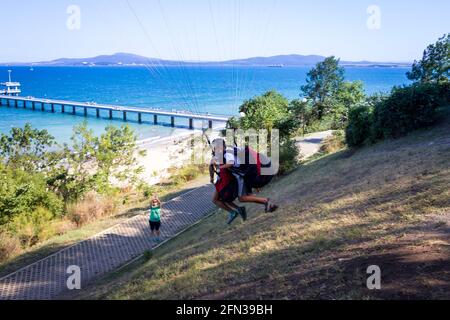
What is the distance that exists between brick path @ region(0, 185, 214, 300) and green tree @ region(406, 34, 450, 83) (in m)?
14.3

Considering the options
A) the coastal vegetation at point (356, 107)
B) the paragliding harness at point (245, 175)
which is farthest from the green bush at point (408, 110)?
the paragliding harness at point (245, 175)

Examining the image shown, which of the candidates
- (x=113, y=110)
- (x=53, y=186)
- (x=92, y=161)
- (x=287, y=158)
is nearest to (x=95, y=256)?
(x=53, y=186)

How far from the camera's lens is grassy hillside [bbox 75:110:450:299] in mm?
5492

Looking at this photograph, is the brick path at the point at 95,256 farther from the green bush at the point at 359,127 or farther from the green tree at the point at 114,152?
the green bush at the point at 359,127

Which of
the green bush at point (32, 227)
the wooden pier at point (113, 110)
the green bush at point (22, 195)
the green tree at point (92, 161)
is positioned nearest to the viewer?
the green bush at point (32, 227)

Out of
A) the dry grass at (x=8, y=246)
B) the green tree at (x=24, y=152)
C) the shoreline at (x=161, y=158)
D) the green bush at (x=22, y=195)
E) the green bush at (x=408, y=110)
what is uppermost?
the green bush at (x=408, y=110)

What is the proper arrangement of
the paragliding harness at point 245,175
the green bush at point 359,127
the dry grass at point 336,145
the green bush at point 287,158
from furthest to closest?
the dry grass at point 336,145
the green bush at point 287,158
the green bush at point 359,127
the paragliding harness at point 245,175

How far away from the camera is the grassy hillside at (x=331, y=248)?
216 inches

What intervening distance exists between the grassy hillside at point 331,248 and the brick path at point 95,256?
1586 millimetres

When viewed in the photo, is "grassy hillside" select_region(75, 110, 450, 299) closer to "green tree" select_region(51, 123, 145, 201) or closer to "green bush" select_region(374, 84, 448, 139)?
"green bush" select_region(374, 84, 448, 139)

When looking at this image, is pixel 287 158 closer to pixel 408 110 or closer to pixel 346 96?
pixel 408 110

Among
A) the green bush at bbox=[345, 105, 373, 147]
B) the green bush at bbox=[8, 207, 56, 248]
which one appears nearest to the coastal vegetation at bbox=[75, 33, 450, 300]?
the green bush at bbox=[345, 105, 373, 147]
